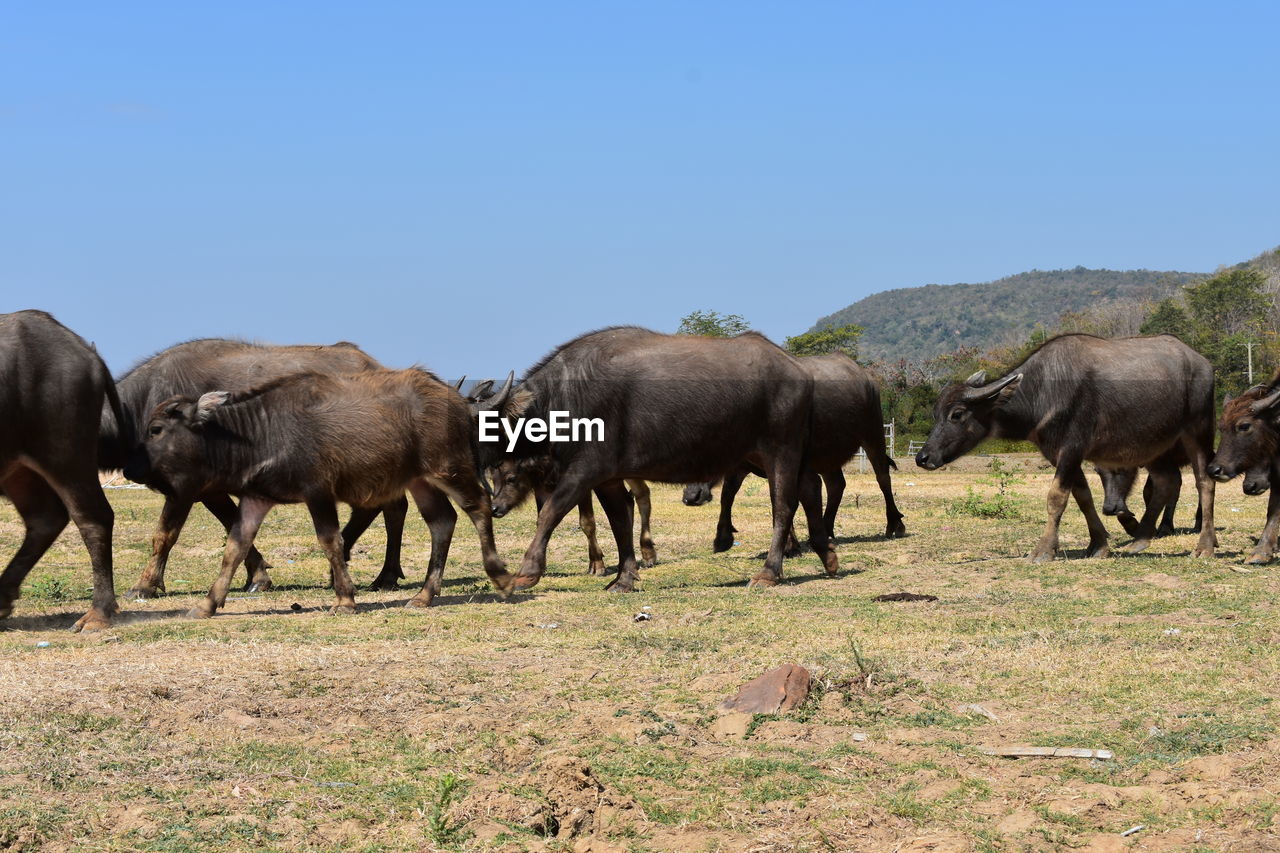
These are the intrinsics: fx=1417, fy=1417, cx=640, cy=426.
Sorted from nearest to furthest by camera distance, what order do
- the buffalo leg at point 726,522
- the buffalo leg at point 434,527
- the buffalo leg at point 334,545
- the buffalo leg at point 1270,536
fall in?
the buffalo leg at point 334,545
the buffalo leg at point 434,527
the buffalo leg at point 1270,536
the buffalo leg at point 726,522

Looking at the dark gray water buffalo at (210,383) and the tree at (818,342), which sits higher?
the tree at (818,342)

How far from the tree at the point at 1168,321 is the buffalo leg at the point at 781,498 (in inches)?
2227

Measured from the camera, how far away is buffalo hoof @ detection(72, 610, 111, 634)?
930 cm

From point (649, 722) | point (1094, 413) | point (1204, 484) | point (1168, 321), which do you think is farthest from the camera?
point (1168, 321)

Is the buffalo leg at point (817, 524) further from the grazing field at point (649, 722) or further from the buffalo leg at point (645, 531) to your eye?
the buffalo leg at point (645, 531)

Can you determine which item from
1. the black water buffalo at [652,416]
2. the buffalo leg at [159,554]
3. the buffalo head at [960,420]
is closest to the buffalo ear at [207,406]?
the buffalo leg at [159,554]

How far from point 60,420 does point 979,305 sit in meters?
168

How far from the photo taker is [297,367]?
1241cm

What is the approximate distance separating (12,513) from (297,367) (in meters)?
7.50

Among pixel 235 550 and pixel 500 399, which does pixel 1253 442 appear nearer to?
pixel 500 399

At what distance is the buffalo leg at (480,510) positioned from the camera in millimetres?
10469

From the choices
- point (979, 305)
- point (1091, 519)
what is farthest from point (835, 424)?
point (979, 305)

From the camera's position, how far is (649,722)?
6590 millimetres

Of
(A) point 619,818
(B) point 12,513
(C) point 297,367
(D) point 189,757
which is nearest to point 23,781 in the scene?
(D) point 189,757
